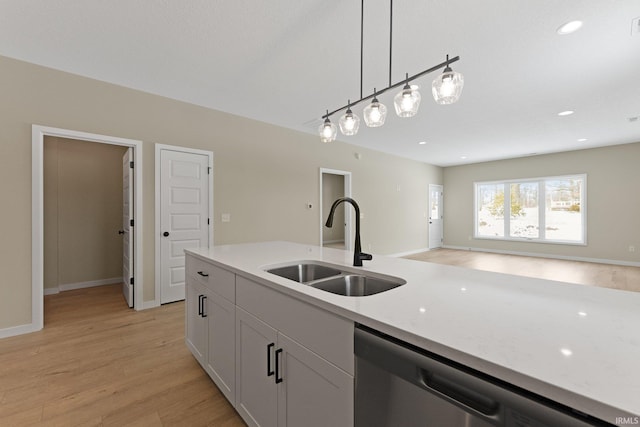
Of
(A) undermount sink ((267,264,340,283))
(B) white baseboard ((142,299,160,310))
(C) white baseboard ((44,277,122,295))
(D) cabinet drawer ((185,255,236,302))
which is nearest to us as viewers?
(D) cabinet drawer ((185,255,236,302))

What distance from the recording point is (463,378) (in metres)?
0.64

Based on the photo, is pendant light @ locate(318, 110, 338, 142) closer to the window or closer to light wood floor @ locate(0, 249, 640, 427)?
light wood floor @ locate(0, 249, 640, 427)

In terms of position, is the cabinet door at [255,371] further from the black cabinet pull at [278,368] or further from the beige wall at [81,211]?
the beige wall at [81,211]

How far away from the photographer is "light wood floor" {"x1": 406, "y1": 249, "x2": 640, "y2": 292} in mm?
4598

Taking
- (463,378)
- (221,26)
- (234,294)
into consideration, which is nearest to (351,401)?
(463,378)

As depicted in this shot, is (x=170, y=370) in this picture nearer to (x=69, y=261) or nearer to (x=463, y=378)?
(x=463, y=378)

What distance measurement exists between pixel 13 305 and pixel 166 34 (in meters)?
2.95

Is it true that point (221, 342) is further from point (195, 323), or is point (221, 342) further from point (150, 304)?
point (150, 304)

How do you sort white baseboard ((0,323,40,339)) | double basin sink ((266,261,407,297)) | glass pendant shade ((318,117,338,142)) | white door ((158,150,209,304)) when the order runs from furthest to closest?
white door ((158,150,209,304))
white baseboard ((0,323,40,339))
glass pendant shade ((318,117,338,142))
double basin sink ((266,261,407,297))

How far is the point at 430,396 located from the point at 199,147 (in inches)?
152

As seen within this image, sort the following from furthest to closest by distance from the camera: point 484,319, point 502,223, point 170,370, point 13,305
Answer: point 502,223 < point 13,305 < point 170,370 < point 484,319

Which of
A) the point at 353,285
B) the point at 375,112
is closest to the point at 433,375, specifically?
the point at 353,285

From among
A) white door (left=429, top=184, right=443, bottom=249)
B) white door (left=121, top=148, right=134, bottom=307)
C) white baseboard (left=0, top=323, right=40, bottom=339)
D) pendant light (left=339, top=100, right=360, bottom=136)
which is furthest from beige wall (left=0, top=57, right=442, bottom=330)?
pendant light (left=339, top=100, right=360, bottom=136)

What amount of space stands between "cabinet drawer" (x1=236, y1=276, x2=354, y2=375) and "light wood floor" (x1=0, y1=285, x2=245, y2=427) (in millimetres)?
836
